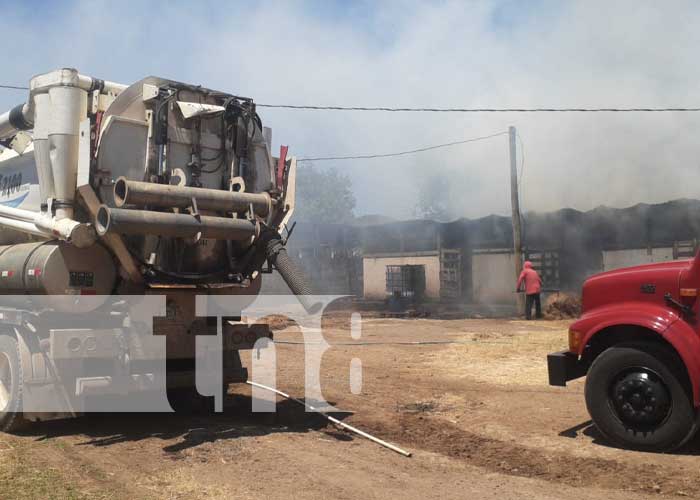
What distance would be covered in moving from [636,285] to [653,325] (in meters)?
0.45

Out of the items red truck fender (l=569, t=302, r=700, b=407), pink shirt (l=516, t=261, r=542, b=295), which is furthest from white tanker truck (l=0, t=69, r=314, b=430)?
pink shirt (l=516, t=261, r=542, b=295)

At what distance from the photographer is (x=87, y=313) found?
703 cm

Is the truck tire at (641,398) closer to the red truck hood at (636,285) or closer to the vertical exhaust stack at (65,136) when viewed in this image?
the red truck hood at (636,285)

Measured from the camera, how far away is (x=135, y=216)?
247 inches

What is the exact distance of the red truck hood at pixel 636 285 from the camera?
6082 millimetres

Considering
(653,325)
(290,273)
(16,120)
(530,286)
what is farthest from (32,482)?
(530,286)

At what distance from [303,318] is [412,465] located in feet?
45.0

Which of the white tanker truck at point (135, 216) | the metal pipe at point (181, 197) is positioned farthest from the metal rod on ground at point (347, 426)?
the metal pipe at point (181, 197)

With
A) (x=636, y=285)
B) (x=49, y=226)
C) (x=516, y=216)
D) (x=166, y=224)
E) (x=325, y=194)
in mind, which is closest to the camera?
(x=636, y=285)

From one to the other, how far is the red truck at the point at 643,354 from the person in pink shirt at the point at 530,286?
44.6 feet

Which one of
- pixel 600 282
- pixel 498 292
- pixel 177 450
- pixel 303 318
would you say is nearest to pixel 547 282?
pixel 498 292

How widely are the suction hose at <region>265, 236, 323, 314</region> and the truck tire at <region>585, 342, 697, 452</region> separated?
10.1ft

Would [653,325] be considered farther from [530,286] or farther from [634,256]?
[634,256]

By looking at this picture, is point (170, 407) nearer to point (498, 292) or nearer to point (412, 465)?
point (412, 465)
